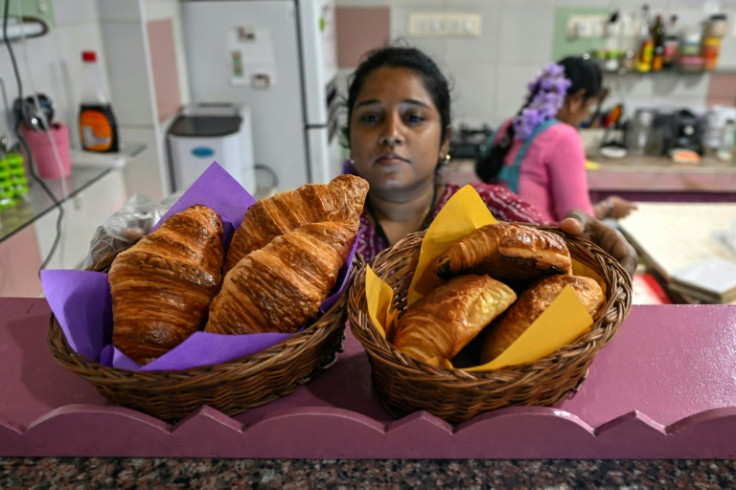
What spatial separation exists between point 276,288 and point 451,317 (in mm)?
165

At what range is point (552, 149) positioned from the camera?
6.37 feet

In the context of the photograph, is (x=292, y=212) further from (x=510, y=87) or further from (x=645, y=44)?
(x=645, y=44)

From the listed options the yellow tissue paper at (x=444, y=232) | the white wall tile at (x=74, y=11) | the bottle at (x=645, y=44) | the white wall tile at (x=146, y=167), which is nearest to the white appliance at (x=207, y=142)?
the white wall tile at (x=146, y=167)

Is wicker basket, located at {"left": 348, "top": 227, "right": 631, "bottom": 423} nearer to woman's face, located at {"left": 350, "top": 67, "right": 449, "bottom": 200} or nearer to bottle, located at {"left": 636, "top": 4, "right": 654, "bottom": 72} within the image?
woman's face, located at {"left": 350, "top": 67, "right": 449, "bottom": 200}

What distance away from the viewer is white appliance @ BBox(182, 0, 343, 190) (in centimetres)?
233

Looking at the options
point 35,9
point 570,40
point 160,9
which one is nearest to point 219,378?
point 35,9

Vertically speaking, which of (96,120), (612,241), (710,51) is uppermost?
(710,51)

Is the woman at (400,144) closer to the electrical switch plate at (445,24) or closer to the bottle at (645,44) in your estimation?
the electrical switch plate at (445,24)

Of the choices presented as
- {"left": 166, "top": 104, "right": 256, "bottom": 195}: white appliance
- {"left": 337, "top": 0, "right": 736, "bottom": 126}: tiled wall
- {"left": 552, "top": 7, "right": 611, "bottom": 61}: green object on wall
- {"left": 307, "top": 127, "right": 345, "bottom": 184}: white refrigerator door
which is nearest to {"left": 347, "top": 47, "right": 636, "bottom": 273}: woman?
{"left": 166, "top": 104, "right": 256, "bottom": 195}: white appliance

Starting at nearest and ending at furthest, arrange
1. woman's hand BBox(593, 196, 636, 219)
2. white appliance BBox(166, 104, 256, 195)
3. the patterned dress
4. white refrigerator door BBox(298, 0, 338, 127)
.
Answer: the patterned dress
woman's hand BBox(593, 196, 636, 219)
white appliance BBox(166, 104, 256, 195)
white refrigerator door BBox(298, 0, 338, 127)

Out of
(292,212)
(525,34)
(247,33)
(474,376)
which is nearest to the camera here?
(474,376)

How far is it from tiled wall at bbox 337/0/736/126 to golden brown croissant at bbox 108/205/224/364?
103 inches

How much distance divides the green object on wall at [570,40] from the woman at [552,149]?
917mm

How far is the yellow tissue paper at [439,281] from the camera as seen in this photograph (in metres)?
0.52
